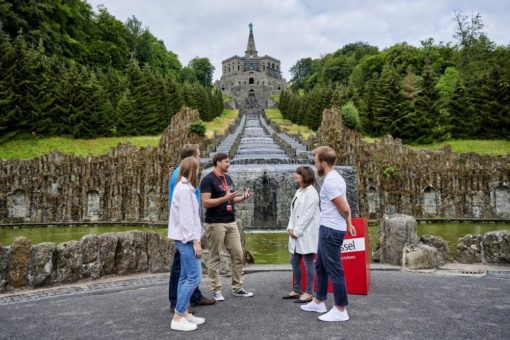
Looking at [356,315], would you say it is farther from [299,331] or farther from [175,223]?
[175,223]

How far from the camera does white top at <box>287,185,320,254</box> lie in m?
6.93

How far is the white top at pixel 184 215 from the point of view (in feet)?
19.2

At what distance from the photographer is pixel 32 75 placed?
40.5 m

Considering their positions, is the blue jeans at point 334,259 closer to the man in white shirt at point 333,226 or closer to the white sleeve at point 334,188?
the man in white shirt at point 333,226

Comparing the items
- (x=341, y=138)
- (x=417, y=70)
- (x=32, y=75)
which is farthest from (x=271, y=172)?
(x=417, y=70)

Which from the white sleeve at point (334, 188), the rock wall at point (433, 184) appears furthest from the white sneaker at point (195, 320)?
the rock wall at point (433, 184)

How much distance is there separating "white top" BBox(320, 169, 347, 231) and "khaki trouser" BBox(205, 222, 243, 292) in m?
1.62

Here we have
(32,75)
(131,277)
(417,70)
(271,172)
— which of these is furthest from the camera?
(417,70)

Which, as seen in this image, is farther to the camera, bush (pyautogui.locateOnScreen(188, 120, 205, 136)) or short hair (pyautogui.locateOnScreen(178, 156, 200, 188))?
bush (pyautogui.locateOnScreen(188, 120, 205, 136))

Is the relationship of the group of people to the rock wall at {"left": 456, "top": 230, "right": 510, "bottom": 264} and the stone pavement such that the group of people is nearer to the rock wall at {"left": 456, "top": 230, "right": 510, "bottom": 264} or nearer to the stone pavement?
the stone pavement

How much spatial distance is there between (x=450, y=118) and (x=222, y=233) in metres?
44.7

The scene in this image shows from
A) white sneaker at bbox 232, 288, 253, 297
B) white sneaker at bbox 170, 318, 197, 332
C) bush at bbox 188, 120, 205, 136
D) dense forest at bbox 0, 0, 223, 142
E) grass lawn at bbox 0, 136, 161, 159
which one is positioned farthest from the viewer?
dense forest at bbox 0, 0, 223, 142

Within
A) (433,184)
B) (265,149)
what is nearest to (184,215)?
(433,184)

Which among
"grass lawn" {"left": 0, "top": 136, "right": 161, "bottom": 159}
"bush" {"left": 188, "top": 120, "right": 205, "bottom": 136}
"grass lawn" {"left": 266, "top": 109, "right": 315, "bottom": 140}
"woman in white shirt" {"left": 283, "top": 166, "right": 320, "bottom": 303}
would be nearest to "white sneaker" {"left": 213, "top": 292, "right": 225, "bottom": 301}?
"woman in white shirt" {"left": 283, "top": 166, "right": 320, "bottom": 303}
